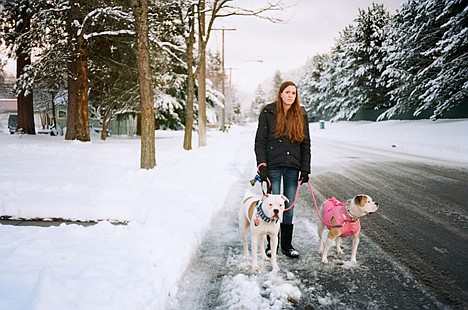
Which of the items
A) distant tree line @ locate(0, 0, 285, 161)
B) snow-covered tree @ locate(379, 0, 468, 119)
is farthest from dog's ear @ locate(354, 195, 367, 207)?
snow-covered tree @ locate(379, 0, 468, 119)

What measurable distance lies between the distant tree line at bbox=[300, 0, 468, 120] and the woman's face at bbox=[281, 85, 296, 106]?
20.4 meters

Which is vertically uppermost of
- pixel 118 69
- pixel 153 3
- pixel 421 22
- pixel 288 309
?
pixel 421 22

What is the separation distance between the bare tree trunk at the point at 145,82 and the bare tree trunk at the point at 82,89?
31.2 ft

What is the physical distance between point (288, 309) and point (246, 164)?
10199 millimetres

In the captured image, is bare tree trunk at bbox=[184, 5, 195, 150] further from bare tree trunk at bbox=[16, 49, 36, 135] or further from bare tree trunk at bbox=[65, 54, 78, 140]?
bare tree trunk at bbox=[16, 49, 36, 135]

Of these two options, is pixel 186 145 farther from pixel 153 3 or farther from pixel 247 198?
pixel 247 198

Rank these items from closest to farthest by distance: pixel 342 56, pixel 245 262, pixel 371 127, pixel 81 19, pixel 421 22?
pixel 245 262 → pixel 81 19 → pixel 421 22 → pixel 371 127 → pixel 342 56

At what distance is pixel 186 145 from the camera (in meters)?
16.2

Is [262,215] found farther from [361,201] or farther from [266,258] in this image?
[361,201]

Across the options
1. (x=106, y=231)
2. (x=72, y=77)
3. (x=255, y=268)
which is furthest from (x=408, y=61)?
(x=106, y=231)

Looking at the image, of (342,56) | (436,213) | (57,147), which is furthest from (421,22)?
(57,147)

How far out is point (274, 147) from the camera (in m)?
4.54

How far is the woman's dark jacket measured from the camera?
4504mm

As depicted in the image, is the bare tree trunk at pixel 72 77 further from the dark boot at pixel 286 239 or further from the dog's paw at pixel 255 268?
the dog's paw at pixel 255 268
